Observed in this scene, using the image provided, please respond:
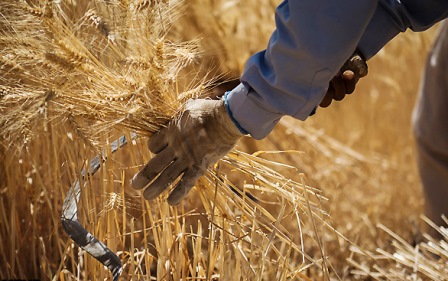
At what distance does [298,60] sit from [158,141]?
0.94 ft

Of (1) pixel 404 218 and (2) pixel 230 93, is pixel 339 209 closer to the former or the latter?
(1) pixel 404 218

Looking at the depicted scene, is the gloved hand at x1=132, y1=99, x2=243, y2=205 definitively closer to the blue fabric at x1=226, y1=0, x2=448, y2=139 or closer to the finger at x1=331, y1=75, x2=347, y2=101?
the blue fabric at x1=226, y1=0, x2=448, y2=139

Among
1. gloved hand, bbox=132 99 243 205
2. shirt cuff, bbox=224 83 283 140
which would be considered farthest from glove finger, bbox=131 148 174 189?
shirt cuff, bbox=224 83 283 140

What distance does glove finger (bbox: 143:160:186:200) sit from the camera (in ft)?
3.90

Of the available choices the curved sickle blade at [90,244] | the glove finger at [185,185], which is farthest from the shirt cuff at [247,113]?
the curved sickle blade at [90,244]

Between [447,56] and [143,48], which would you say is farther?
[447,56]

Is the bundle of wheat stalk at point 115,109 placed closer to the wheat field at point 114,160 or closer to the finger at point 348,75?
the wheat field at point 114,160

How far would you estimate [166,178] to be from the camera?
1193mm

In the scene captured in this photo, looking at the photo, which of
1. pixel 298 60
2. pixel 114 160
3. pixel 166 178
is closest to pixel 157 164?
pixel 166 178

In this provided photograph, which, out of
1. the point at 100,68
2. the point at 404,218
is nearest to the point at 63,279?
the point at 100,68

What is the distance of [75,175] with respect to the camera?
1.39m

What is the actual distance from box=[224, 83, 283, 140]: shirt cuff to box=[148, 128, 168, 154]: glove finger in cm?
12

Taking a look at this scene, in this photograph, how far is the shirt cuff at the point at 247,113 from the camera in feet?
3.69

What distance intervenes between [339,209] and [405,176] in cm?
36
